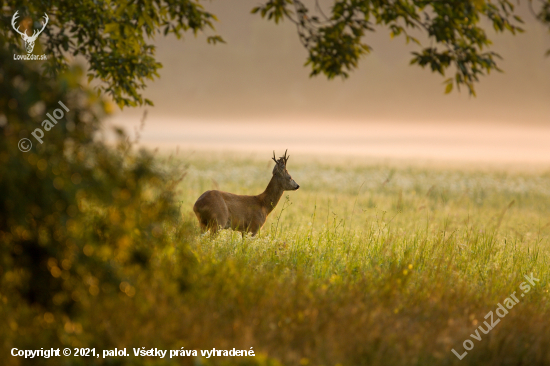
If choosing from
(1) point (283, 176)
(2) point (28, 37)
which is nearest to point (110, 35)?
(2) point (28, 37)

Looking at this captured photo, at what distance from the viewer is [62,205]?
3607mm

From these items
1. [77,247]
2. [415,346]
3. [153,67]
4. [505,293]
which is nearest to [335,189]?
[153,67]

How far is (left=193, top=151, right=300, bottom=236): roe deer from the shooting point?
9008mm

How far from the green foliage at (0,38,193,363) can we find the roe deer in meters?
4.71

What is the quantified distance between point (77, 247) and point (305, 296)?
2917mm

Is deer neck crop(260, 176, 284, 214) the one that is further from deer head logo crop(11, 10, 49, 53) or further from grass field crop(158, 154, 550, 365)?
deer head logo crop(11, 10, 49, 53)

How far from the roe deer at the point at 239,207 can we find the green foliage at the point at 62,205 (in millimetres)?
4714

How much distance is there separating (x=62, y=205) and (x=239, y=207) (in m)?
5.99

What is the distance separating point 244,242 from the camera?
8266 millimetres

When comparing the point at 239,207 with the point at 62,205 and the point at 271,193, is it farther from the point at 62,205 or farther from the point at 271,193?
the point at 62,205

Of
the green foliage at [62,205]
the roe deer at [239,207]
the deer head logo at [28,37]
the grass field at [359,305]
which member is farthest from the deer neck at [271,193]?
the green foliage at [62,205]

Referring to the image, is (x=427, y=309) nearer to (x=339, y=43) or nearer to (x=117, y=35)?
(x=339, y=43)

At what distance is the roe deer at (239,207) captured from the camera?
901cm

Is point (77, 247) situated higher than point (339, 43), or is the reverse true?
point (339, 43)
